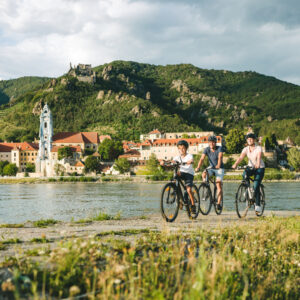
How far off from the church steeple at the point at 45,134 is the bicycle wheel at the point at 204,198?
12432cm

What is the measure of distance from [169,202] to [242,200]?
3031 millimetres

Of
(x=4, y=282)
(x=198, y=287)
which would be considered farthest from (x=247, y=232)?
(x=4, y=282)

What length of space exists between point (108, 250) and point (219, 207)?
23.8ft

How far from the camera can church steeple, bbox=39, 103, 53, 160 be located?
5182 inches

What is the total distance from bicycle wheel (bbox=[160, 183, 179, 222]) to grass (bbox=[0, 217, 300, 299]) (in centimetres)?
323

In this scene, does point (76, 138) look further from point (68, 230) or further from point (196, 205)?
point (68, 230)

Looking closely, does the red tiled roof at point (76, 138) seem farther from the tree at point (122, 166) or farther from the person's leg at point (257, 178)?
the person's leg at point (257, 178)

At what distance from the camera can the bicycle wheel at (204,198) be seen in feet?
37.6

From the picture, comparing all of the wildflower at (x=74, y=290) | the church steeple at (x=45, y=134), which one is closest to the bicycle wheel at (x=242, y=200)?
the wildflower at (x=74, y=290)

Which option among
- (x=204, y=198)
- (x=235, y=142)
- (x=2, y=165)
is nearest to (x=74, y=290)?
(x=204, y=198)

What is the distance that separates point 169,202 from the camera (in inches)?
390

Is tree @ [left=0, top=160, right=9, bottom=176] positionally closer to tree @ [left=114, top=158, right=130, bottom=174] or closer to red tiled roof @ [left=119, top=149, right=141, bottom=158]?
red tiled roof @ [left=119, top=149, right=141, bottom=158]

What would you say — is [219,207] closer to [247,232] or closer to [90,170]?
[247,232]

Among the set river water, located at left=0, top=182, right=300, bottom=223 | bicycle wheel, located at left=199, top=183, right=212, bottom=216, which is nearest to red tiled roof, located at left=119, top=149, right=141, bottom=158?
river water, located at left=0, top=182, right=300, bottom=223
